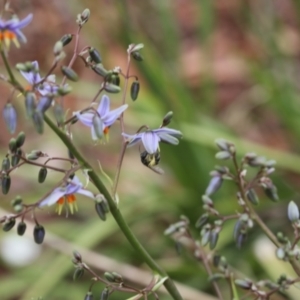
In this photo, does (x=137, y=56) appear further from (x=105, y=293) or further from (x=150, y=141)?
(x=105, y=293)

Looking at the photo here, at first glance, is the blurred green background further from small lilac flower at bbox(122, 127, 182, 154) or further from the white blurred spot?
small lilac flower at bbox(122, 127, 182, 154)

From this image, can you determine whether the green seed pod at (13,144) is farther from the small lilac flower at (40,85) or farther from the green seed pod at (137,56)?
the green seed pod at (137,56)

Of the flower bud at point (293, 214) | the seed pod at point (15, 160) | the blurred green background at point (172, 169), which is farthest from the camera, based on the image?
the blurred green background at point (172, 169)

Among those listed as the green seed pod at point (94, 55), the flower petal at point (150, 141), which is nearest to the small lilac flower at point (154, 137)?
the flower petal at point (150, 141)

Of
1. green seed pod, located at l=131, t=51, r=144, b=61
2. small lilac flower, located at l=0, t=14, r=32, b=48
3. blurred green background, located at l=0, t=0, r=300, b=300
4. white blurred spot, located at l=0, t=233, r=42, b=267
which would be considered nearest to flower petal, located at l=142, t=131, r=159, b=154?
green seed pod, located at l=131, t=51, r=144, b=61

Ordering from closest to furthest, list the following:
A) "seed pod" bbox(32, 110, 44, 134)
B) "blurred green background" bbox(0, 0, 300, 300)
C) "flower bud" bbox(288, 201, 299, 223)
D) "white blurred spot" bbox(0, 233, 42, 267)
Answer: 1. "seed pod" bbox(32, 110, 44, 134)
2. "flower bud" bbox(288, 201, 299, 223)
3. "blurred green background" bbox(0, 0, 300, 300)
4. "white blurred spot" bbox(0, 233, 42, 267)

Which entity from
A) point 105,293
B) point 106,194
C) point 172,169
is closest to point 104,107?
point 106,194

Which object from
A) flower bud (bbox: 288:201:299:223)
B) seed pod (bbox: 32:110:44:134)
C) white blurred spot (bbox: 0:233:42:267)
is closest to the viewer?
seed pod (bbox: 32:110:44:134)
